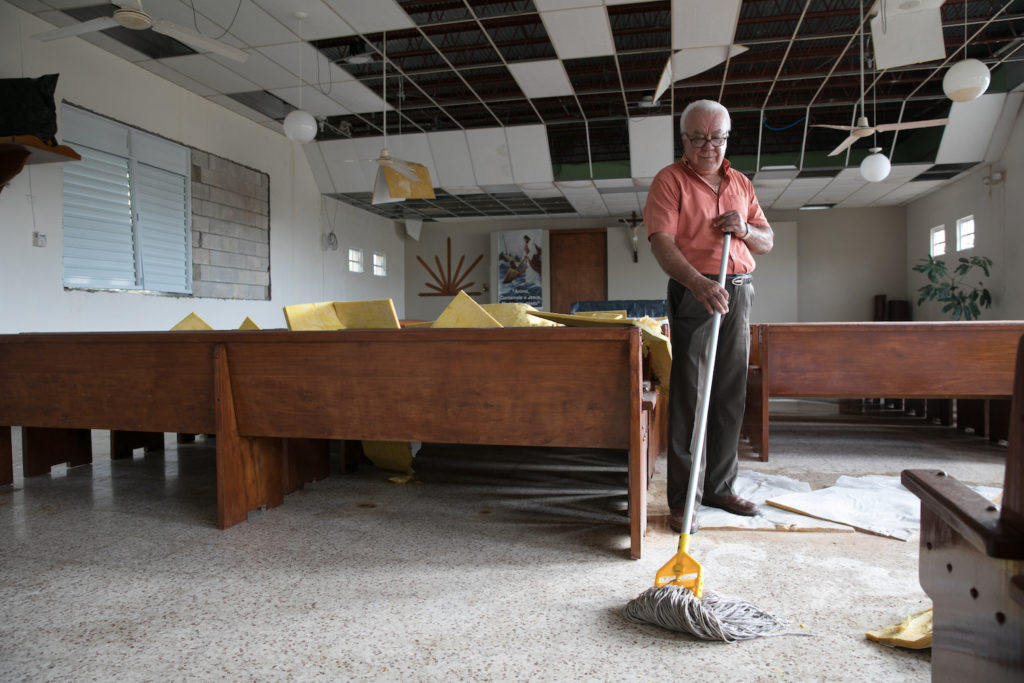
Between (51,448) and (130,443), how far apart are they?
42 cm

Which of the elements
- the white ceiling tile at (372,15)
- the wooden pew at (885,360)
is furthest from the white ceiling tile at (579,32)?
the wooden pew at (885,360)

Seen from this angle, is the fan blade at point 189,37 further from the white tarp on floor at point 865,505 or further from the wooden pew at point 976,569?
the wooden pew at point 976,569

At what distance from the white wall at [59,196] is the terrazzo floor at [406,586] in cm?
335

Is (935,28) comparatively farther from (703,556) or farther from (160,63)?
(160,63)

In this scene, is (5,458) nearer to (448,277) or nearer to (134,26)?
(134,26)

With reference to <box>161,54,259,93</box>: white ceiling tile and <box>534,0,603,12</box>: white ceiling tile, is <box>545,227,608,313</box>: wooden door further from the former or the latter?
<box>534,0,603,12</box>: white ceiling tile

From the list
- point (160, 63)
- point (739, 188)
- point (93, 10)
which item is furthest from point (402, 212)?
point (739, 188)

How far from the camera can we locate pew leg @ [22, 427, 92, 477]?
3031mm

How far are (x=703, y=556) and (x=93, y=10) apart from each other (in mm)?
6601

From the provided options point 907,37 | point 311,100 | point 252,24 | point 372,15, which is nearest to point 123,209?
point 252,24

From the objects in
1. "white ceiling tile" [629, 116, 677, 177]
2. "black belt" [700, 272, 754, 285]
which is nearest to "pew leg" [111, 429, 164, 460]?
"black belt" [700, 272, 754, 285]

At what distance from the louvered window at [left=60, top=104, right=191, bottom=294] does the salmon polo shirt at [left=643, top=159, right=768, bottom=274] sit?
580cm

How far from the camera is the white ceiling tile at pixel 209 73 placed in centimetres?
647

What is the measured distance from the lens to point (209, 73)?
22.4 feet
